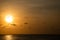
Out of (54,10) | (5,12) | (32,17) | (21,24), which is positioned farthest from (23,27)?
(54,10)

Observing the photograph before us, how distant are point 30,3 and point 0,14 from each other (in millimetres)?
336

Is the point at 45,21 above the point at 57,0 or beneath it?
beneath

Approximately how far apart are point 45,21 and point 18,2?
35 centimetres

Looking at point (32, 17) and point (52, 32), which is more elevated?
point (32, 17)

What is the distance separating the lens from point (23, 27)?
132 centimetres

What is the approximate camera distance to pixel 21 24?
1.31m

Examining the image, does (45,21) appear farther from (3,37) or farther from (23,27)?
(3,37)

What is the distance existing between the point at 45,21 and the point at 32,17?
14cm

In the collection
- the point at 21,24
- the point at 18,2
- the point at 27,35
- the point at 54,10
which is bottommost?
the point at 27,35

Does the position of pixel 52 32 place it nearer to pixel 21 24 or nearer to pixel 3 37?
pixel 21 24

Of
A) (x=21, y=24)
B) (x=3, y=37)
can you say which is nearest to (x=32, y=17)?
(x=21, y=24)

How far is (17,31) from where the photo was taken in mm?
1318

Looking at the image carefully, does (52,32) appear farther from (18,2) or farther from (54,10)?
(18,2)

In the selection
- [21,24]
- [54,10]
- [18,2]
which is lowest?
[21,24]
